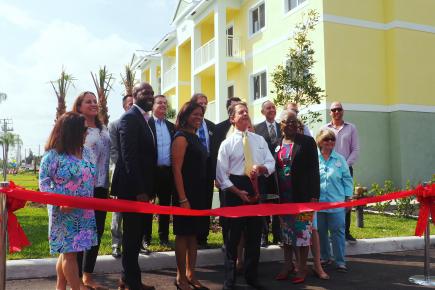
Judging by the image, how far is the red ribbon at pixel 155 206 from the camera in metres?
3.92

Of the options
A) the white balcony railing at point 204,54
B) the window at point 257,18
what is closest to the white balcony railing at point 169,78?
the white balcony railing at point 204,54

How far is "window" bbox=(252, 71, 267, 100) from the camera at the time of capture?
19.1 m

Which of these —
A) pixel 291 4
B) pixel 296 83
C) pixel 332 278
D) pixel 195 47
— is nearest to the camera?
pixel 332 278

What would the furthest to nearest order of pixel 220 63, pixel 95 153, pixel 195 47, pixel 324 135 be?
pixel 195 47
pixel 220 63
pixel 324 135
pixel 95 153

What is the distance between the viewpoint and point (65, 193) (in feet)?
13.5

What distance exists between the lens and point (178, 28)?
87.5 ft

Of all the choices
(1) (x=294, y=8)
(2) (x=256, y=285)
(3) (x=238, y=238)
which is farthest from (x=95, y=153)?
(1) (x=294, y=8)

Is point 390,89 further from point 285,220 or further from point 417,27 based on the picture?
point 285,220

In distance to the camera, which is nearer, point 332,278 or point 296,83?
point 332,278

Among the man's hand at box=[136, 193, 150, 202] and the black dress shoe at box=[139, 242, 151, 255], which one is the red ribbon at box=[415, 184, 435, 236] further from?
the black dress shoe at box=[139, 242, 151, 255]

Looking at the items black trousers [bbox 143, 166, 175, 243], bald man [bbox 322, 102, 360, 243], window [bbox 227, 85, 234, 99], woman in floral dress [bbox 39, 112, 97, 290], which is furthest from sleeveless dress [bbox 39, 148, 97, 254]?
window [bbox 227, 85, 234, 99]

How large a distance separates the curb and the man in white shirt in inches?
54.9

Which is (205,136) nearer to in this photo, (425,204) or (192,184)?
(192,184)

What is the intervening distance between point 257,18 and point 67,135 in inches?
669
